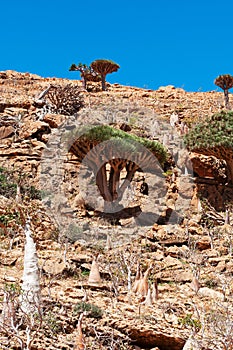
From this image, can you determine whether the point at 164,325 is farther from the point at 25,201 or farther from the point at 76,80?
the point at 76,80

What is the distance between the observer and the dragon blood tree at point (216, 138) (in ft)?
59.2

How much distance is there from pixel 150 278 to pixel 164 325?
9.99ft

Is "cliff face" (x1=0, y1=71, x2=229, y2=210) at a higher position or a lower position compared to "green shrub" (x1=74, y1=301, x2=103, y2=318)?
higher

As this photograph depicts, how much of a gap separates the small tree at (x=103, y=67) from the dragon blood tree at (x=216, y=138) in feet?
52.8

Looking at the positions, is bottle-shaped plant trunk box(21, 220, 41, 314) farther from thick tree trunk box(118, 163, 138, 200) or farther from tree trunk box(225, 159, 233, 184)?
tree trunk box(225, 159, 233, 184)

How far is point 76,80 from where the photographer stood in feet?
127

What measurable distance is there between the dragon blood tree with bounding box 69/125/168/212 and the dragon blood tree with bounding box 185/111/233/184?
1.60 meters

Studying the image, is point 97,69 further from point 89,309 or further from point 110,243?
point 89,309

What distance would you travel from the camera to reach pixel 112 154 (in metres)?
17.3

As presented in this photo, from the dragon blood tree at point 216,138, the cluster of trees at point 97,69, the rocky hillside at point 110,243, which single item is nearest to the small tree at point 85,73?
the cluster of trees at point 97,69

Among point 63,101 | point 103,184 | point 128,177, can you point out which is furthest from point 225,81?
point 103,184

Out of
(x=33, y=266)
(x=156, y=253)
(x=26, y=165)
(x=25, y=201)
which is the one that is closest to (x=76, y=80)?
(x=26, y=165)

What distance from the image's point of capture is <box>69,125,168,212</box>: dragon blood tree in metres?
17.2

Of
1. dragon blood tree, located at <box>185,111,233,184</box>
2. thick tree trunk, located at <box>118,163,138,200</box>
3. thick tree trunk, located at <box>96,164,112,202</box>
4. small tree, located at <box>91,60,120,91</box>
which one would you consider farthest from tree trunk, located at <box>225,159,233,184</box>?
small tree, located at <box>91,60,120,91</box>
